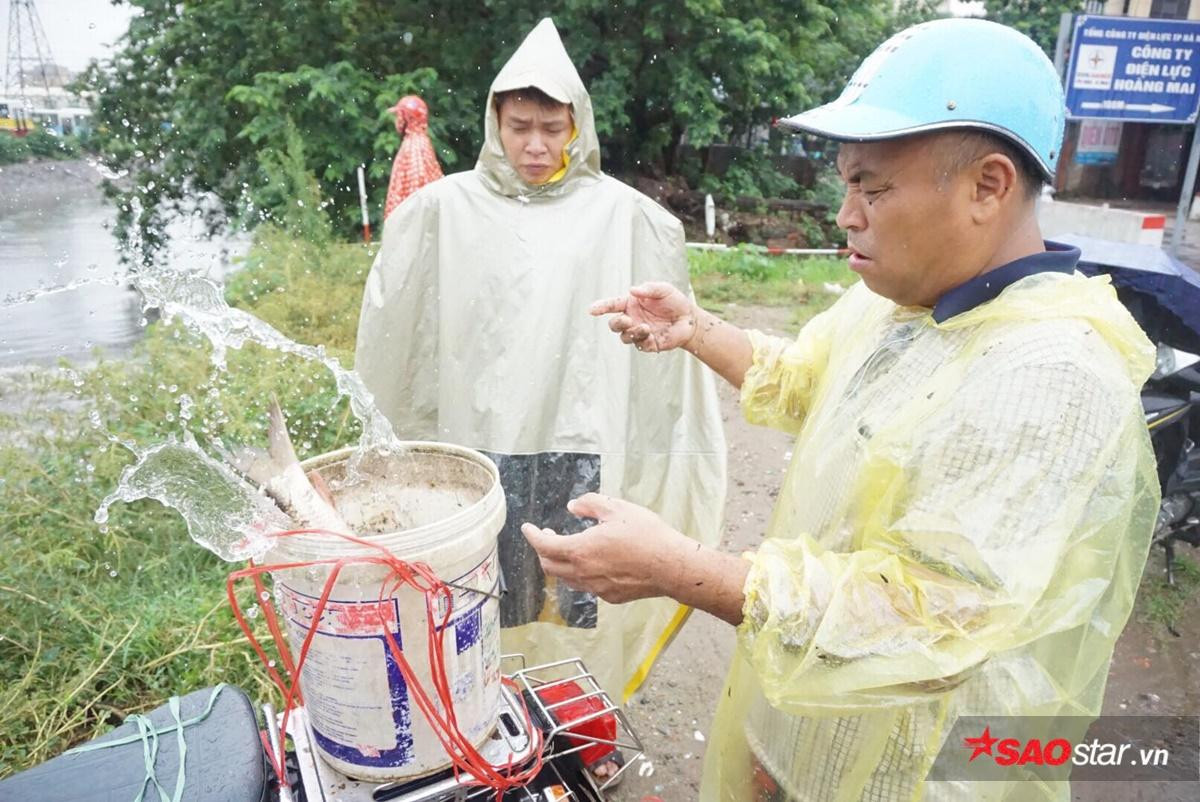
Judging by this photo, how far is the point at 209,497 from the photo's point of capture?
3.89 ft

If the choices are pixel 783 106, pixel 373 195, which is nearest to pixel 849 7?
pixel 783 106

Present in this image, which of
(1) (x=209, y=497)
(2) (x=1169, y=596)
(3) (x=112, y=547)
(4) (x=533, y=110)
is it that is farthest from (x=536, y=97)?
(2) (x=1169, y=596)

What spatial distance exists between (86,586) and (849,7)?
15.4m

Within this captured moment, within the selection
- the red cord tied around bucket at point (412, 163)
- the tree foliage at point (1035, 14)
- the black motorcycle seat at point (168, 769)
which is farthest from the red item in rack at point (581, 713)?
the tree foliage at point (1035, 14)

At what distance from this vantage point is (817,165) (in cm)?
1678

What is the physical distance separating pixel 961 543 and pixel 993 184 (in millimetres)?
542

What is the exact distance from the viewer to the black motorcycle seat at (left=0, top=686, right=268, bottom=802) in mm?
1091

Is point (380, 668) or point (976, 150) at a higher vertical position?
point (976, 150)

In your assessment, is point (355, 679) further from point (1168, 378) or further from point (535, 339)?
point (1168, 378)

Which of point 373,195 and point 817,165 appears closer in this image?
point 373,195

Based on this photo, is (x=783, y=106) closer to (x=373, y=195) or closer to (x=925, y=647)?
(x=373, y=195)

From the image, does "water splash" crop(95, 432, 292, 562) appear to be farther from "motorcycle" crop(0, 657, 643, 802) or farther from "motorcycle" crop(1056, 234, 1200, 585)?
"motorcycle" crop(1056, 234, 1200, 585)

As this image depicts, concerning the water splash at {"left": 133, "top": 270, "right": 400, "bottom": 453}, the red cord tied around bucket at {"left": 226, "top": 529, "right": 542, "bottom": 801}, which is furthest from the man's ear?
the water splash at {"left": 133, "top": 270, "right": 400, "bottom": 453}

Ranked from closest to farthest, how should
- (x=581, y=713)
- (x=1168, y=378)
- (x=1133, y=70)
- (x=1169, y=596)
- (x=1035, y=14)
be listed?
1. (x=581, y=713)
2. (x=1169, y=596)
3. (x=1168, y=378)
4. (x=1133, y=70)
5. (x=1035, y=14)
